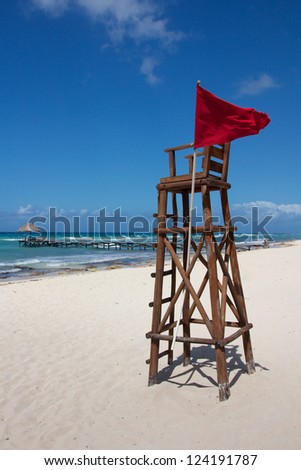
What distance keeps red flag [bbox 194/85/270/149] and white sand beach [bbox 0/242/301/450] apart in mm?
3876

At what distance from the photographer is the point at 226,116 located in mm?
5340

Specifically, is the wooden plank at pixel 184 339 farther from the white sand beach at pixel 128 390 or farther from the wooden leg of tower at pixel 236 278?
the wooden leg of tower at pixel 236 278

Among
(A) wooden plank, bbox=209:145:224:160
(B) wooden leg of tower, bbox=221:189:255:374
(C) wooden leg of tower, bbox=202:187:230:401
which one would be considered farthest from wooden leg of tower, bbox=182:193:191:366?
(A) wooden plank, bbox=209:145:224:160

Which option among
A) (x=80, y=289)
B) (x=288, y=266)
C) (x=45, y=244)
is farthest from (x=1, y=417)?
(x=45, y=244)

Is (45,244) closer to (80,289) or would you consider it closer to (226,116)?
(80,289)

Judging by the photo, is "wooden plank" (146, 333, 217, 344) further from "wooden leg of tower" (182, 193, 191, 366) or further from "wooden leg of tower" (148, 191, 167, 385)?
"wooden leg of tower" (182, 193, 191, 366)

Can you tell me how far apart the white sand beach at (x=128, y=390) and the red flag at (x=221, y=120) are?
12.7ft

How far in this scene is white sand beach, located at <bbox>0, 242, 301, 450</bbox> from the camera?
182 inches

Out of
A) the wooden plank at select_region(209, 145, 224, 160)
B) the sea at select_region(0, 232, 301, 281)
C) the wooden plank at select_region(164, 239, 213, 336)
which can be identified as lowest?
the sea at select_region(0, 232, 301, 281)

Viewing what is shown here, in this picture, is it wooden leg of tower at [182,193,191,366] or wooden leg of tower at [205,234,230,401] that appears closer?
wooden leg of tower at [205,234,230,401]

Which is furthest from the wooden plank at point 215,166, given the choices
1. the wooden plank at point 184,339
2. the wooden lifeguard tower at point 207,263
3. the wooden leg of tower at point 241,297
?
the wooden plank at point 184,339

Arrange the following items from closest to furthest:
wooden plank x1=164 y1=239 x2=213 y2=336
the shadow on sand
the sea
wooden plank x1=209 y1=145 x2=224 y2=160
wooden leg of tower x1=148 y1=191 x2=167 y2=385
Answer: wooden plank x1=164 y1=239 x2=213 y2=336, wooden plank x1=209 y1=145 x2=224 y2=160, wooden leg of tower x1=148 y1=191 x2=167 y2=385, the shadow on sand, the sea

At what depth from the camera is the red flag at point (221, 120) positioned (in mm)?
5312
